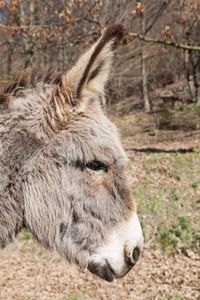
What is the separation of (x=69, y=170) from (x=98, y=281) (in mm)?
4299

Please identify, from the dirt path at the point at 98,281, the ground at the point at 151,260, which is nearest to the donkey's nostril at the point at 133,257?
the ground at the point at 151,260

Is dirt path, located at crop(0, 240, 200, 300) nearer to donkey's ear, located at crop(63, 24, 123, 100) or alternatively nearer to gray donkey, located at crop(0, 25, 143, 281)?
gray donkey, located at crop(0, 25, 143, 281)

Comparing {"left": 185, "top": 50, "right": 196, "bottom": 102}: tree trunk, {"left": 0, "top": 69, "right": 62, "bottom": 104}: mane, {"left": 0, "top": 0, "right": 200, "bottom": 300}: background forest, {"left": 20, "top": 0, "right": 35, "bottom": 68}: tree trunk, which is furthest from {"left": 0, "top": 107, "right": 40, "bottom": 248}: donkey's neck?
{"left": 185, "top": 50, "right": 196, "bottom": 102}: tree trunk

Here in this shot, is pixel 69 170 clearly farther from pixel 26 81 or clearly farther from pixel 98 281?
pixel 98 281

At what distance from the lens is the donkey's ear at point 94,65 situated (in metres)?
2.79

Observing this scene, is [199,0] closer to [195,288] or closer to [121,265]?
[195,288]

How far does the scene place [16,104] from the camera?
2787 mm

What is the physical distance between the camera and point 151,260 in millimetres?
7512

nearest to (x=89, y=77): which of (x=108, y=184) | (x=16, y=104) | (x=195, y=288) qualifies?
(x=16, y=104)

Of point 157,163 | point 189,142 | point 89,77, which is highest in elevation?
point 89,77

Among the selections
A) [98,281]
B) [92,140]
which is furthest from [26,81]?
[98,281]

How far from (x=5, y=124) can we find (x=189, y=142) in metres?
13.4

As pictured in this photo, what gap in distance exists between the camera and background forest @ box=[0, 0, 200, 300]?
21.9 feet

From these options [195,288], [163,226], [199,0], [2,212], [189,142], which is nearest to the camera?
[2,212]
